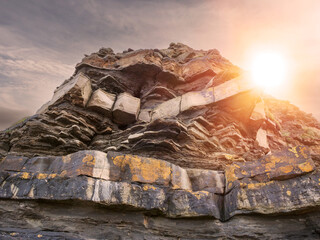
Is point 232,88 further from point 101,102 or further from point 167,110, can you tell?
point 101,102

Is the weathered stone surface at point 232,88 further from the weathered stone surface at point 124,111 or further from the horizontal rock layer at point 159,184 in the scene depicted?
the horizontal rock layer at point 159,184

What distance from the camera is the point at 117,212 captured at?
535 centimetres

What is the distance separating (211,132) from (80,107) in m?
6.84

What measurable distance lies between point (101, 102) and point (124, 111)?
1.34 metres

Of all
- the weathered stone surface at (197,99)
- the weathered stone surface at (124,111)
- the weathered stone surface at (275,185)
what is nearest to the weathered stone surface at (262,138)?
the weathered stone surface at (197,99)

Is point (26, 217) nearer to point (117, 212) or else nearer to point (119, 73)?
point (117, 212)

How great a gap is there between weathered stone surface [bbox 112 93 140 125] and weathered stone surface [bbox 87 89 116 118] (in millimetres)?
290

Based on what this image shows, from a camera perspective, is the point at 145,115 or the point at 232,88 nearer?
the point at 232,88

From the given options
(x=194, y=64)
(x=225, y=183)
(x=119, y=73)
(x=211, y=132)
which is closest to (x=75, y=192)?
(x=225, y=183)

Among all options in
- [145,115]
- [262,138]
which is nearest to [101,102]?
[145,115]

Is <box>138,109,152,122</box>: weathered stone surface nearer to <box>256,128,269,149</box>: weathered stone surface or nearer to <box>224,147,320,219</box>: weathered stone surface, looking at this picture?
<box>256,128,269,149</box>: weathered stone surface

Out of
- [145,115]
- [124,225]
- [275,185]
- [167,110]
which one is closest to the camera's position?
[124,225]

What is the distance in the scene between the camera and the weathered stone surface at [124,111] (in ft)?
40.3

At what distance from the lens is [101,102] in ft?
40.1
